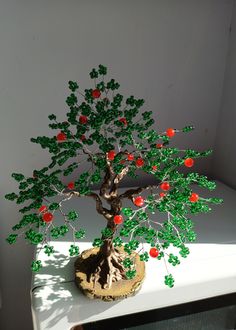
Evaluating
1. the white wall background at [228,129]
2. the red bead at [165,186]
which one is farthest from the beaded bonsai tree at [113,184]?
the white wall background at [228,129]

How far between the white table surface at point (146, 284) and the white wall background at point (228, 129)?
27 centimetres

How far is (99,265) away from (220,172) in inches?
24.5

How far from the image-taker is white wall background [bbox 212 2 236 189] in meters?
1.00

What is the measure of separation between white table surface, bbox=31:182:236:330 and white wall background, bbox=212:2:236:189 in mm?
274

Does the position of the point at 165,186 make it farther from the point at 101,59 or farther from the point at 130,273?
the point at 101,59

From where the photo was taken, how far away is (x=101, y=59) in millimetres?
908

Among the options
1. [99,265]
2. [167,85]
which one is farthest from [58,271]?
[167,85]

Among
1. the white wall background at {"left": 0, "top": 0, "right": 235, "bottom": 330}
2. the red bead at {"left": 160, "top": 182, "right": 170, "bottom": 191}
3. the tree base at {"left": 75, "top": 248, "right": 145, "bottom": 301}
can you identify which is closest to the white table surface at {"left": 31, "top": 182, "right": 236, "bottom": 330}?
the tree base at {"left": 75, "top": 248, "right": 145, "bottom": 301}

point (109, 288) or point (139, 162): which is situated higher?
point (139, 162)

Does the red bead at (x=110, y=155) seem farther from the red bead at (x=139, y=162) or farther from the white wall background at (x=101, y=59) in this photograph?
the white wall background at (x=101, y=59)

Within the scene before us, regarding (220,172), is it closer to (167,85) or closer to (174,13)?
(167,85)

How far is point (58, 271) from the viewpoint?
676mm

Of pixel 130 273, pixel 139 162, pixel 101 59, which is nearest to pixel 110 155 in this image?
pixel 139 162

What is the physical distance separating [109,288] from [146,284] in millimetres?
83
